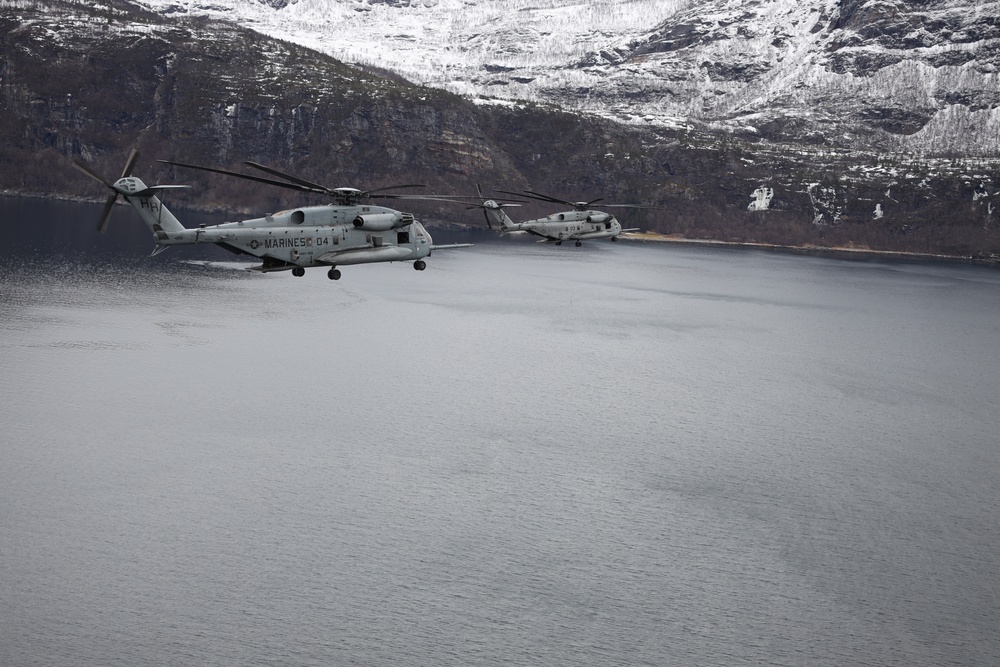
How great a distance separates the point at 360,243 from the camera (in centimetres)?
6178

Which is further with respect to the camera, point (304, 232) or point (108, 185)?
point (304, 232)

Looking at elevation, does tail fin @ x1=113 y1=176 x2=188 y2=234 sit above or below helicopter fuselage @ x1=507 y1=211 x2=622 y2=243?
above

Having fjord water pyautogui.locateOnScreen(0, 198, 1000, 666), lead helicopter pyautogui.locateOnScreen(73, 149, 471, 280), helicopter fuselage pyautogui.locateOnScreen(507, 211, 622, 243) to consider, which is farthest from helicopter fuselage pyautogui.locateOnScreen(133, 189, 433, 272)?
helicopter fuselage pyautogui.locateOnScreen(507, 211, 622, 243)

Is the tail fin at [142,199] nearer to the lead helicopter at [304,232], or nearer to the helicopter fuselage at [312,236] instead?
the lead helicopter at [304,232]

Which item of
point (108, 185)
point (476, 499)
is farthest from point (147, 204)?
point (476, 499)

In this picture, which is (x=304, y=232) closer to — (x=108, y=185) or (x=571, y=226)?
(x=108, y=185)

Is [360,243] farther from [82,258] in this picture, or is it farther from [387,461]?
[82,258]

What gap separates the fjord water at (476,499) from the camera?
68750 mm

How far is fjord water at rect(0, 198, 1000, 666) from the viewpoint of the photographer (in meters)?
68.8

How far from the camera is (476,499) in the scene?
89.1 metres

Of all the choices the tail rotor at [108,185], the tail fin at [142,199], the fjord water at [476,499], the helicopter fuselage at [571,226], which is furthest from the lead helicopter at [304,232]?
the helicopter fuselage at [571,226]

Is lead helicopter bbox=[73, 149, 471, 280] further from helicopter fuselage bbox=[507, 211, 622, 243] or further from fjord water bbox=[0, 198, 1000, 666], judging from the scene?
helicopter fuselage bbox=[507, 211, 622, 243]

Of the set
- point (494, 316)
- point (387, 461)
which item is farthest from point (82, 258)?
point (387, 461)

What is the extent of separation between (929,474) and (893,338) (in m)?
76.9
